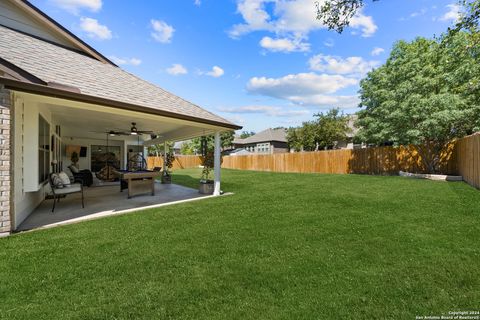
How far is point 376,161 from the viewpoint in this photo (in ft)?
52.1

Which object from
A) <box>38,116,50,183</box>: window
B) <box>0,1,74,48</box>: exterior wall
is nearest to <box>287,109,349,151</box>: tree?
<box>0,1,74,48</box>: exterior wall

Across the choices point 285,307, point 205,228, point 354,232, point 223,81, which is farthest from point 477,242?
point 223,81

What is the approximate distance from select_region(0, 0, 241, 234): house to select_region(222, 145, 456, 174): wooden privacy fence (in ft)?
37.4

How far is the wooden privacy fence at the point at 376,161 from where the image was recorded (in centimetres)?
951

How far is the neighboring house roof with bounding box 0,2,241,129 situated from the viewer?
4.66m

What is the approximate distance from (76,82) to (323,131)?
2290 centimetres

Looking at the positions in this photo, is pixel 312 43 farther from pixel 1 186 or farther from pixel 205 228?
pixel 1 186

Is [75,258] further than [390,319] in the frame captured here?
Yes

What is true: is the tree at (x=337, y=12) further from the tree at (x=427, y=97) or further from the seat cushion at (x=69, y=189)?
the seat cushion at (x=69, y=189)

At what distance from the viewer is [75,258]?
135 inches

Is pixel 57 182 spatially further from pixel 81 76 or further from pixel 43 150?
pixel 81 76

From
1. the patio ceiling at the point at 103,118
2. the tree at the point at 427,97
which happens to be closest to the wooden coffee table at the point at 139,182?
the patio ceiling at the point at 103,118

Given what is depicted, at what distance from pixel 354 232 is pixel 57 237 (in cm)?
531

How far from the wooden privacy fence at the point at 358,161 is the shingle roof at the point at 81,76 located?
38.9 ft
